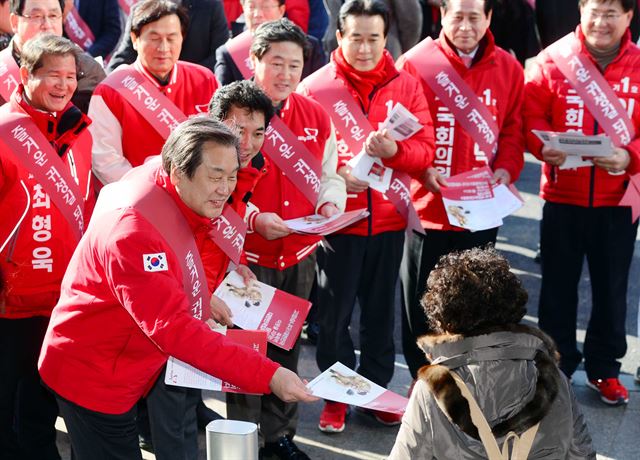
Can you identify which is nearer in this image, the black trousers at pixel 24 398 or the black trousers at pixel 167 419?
the black trousers at pixel 167 419

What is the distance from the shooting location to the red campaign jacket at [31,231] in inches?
178

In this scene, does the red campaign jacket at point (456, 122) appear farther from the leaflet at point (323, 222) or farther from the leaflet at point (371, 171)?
the leaflet at point (323, 222)

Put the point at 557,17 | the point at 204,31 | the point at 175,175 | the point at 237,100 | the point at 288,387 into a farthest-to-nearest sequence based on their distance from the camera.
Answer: the point at 557,17 < the point at 204,31 < the point at 237,100 < the point at 175,175 < the point at 288,387

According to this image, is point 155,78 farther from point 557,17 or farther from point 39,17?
point 557,17

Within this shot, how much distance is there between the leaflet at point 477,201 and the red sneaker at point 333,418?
1146mm

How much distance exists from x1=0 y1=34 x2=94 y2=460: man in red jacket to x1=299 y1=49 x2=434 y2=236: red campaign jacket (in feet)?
4.66

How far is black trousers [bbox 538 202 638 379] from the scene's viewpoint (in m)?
5.80

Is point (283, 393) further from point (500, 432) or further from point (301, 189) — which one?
point (301, 189)

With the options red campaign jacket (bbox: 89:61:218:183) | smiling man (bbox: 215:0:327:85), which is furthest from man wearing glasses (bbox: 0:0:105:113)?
smiling man (bbox: 215:0:327:85)

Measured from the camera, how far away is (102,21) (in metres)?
7.38

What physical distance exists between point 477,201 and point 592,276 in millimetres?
863

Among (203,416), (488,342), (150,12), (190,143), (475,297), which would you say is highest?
(150,12)

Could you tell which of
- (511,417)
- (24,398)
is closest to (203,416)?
(24,398)

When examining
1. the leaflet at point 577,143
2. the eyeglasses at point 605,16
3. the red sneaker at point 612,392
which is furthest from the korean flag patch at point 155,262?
the red sneaker at point 612,392
